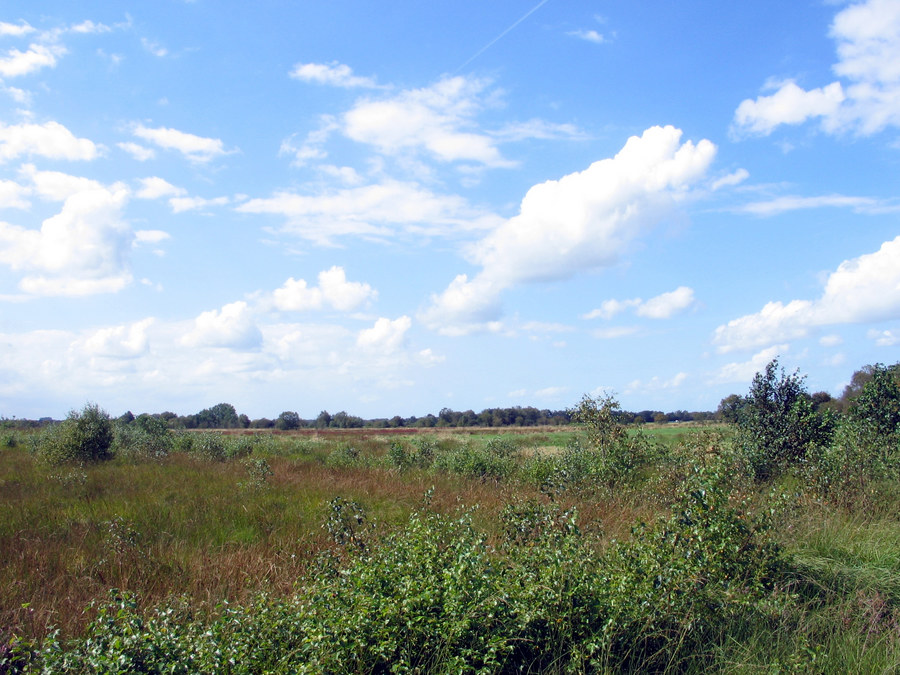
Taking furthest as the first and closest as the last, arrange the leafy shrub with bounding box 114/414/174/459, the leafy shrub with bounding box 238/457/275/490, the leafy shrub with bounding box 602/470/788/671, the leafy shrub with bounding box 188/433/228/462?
the leafy shrub with bounding box 188/433/228/462 < the leafy shrub with bounding box 114/414/174/459 < the leafy shrub with bounding box 238/457/275/490 < the leafy shrub with bounding box 602/470/788/671

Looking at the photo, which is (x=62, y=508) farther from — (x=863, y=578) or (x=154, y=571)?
(x=863, y=578)

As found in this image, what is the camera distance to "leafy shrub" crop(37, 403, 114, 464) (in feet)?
55.2

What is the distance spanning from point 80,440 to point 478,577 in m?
16.9

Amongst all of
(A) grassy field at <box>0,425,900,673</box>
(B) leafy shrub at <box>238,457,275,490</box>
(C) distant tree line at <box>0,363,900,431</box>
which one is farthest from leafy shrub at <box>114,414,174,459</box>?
(C) distant tree line at <box>0,363,900,431</box>

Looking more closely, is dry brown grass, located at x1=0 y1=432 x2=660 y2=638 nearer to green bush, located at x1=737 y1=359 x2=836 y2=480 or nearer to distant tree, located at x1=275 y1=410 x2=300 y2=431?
green bush, located at x1=737 y1=359 x2=836 y2=480

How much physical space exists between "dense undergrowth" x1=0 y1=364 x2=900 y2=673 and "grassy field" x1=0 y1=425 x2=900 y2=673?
→ 2cm

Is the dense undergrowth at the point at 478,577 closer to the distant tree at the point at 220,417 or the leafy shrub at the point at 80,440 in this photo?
the leafy shrub at the point at 80,440

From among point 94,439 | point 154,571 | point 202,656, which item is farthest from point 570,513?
point 94,439

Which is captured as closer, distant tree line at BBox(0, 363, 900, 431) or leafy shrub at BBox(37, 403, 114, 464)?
leafy shrub at BBox(37, 403, 114, 464)

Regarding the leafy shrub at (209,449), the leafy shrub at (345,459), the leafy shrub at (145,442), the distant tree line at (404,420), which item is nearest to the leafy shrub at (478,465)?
the leafy shrub at (345,459)

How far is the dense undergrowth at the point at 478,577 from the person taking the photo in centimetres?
352

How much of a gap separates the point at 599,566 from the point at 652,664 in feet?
2.67

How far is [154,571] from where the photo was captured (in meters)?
6.23

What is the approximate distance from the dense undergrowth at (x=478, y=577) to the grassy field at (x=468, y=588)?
0.02 m
